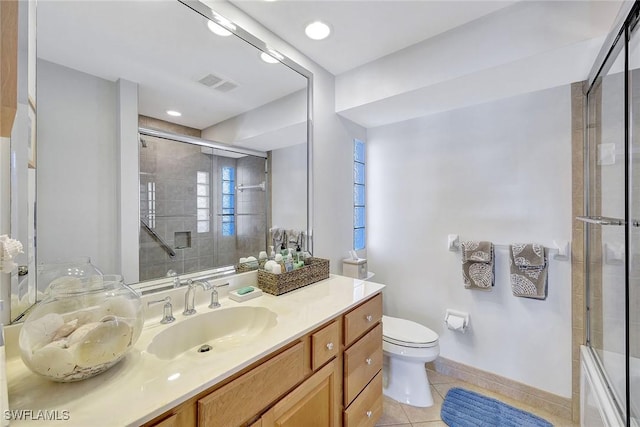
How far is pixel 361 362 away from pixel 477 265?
1141 millimetres

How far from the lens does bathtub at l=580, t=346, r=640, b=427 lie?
1.10 m

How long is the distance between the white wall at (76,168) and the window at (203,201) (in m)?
0.34

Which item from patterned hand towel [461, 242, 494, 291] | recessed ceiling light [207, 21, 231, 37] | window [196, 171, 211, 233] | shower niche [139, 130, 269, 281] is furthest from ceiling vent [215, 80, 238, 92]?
patterned hand towel [461, 242, 494, 291]

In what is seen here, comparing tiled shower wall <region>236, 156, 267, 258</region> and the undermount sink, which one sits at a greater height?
tiled shower wall <region>236, 156, 267, 258</region>

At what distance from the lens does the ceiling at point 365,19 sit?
4.54 ft

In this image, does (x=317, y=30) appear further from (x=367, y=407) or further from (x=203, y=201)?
(x=367, y=407)

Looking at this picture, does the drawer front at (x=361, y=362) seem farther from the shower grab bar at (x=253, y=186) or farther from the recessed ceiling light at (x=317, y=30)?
the recessed ceiling light at (x=317, y=30)

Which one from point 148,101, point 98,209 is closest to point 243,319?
point 98,209

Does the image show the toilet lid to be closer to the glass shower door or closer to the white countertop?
the glass shower door

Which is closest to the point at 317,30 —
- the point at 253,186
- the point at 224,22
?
the point at 224,22

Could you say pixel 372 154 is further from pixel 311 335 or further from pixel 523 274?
pixel 311 335

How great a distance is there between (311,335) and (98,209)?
981 millimetres

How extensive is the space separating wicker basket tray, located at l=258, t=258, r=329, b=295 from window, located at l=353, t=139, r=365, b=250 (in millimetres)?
813

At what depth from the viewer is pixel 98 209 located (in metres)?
1.00
